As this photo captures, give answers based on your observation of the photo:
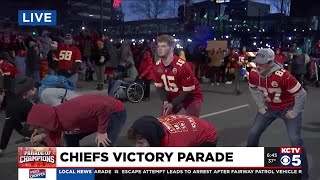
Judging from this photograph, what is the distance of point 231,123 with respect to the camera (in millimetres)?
9867

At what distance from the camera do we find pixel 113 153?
275 centimetres

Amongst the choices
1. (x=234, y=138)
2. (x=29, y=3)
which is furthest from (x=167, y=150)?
(x=29, y=3)

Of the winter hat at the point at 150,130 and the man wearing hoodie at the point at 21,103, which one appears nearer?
the winter hat at the point at 150,130

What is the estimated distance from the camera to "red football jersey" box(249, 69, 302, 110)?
5.30 metres

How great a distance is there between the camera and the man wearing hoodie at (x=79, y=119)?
3.70 metres

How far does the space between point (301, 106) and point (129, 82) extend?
Answer: 8.45m

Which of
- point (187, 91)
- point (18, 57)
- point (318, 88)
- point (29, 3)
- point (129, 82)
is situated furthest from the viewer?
point (29, 3)

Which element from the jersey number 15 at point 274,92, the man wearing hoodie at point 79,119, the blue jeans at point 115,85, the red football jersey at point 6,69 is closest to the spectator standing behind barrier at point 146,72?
the blue jeans at point 115,85

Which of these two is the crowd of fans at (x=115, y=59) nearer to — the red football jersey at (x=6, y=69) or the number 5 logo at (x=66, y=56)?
the number 5 logo at (x=66, y=56)

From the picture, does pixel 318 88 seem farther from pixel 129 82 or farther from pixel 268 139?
pixel 268 139

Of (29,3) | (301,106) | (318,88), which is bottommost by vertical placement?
(318,88)

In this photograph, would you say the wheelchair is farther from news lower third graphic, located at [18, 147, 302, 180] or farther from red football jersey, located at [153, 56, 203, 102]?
news lower third graphic, located at [18, 147, 302, 180]

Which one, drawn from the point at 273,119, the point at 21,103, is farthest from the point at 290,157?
the point at 21,103

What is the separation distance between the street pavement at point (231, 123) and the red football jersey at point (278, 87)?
1.04m
